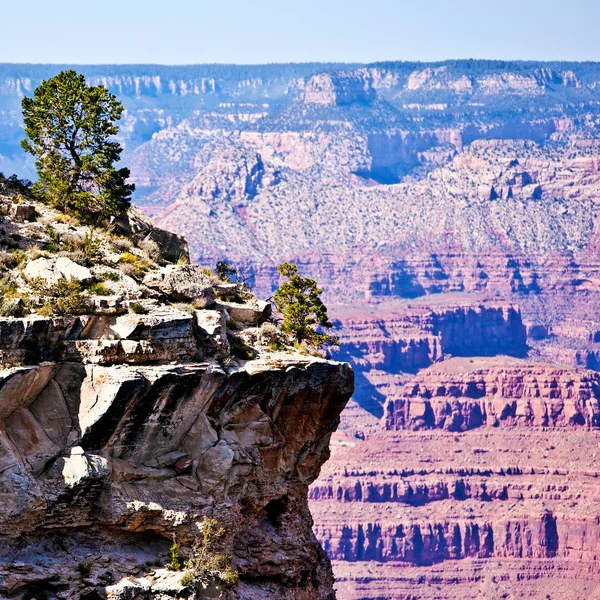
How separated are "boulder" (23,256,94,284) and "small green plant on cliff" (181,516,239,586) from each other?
741 centimetres

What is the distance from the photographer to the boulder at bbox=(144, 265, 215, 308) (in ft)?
159

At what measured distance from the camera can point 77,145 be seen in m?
54.5

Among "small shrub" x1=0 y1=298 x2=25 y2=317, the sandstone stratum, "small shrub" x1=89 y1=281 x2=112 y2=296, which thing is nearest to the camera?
the sandstone stratum

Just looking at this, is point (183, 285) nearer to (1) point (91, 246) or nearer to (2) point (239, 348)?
(2) point (239, 348)

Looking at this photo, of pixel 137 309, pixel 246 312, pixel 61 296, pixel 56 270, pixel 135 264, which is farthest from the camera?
pixel 246 312

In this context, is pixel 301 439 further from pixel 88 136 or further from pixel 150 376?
pixel 88 136

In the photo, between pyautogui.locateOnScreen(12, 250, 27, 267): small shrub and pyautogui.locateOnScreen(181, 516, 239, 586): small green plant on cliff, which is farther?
pyautogui.locateOnScreen(12, 250, 27, 267): small shrub

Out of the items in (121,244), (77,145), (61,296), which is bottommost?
(61,296)

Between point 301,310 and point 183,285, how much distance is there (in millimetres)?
5381

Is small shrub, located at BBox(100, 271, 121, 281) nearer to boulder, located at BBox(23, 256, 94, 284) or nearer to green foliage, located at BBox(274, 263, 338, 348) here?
boulder, located at BBox(23, 256, 94, 284)

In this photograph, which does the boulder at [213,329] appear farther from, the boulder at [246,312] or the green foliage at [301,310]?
the green foliage at [301,310]

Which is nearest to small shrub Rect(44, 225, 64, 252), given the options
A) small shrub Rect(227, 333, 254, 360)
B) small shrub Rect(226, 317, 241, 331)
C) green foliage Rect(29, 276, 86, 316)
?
green foliage Rect(29, 276, 86, 316)

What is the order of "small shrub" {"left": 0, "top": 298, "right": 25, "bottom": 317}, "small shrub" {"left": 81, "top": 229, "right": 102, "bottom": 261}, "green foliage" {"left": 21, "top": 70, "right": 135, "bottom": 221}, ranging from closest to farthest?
"small shrub" {"left": 0, "top": 298, "right": 25, "bottom": 317}, "small shrub" {"left": 81, "top": 229, "right": 102, "bottom": 261}, "green foliage" {"left": 21, "top": 70, "right": 135, "bottom": 221}

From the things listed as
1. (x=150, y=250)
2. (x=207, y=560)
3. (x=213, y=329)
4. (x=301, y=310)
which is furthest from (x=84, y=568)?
(x=150, y=250)
